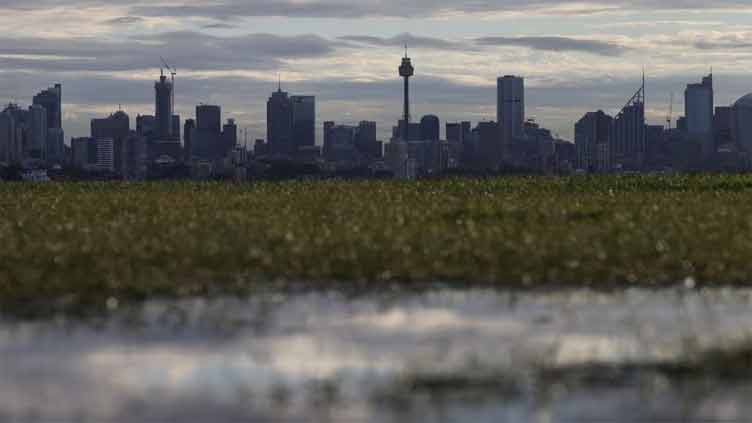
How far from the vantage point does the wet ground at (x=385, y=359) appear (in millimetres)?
11438

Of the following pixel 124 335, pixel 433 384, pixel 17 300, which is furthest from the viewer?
pixel 17 300

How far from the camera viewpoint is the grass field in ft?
62.1

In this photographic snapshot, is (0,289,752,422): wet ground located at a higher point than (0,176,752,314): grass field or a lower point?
lower

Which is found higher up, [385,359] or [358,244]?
[358,244]

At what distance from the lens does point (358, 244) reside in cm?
2184

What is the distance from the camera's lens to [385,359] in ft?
44.1

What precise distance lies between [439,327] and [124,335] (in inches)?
114

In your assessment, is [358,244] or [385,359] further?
[358,244]

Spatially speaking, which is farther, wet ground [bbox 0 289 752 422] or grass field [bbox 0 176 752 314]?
grass field [bbox 0 176 752 314]

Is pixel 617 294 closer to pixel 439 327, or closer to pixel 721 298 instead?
pixel 721 298

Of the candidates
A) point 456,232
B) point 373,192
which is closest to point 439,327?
point 456,232

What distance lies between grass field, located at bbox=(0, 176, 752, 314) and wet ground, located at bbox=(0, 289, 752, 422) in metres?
1.34

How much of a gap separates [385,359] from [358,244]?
8455 millimetres

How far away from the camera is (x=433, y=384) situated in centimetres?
1230
